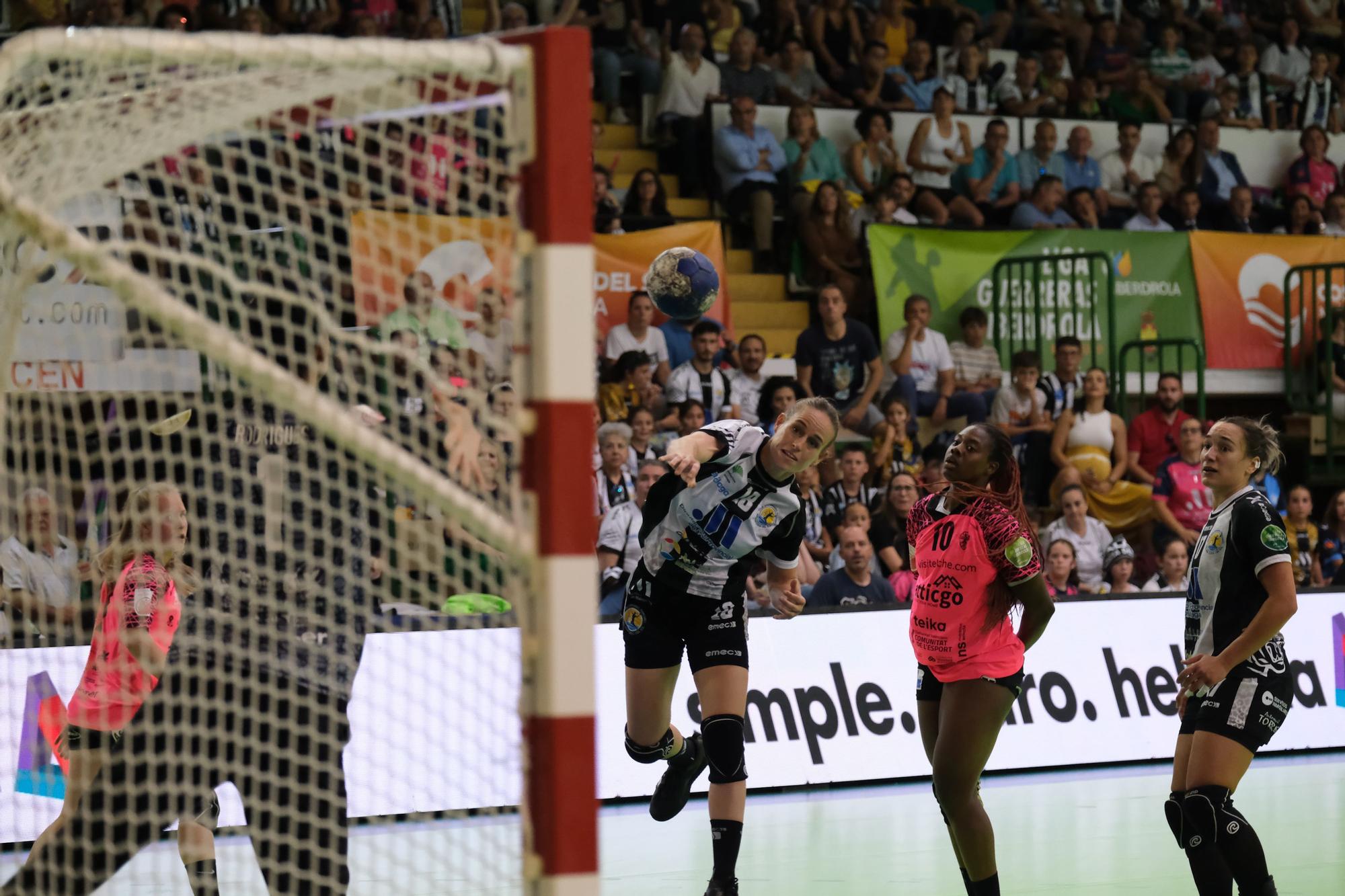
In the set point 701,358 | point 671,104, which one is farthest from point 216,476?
point 671,104

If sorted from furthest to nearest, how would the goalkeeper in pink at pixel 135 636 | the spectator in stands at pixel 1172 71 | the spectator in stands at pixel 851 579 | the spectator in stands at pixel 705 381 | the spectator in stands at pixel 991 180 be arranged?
1. the spectator in stands at pixel 1172 71
2. the spectator in stands at pixel 991 180
3. the spectator in stands at pixel 705 381
4. the spectator in stands at pixel 851 579
5. the goalkeeper in pink at pixel 135 636

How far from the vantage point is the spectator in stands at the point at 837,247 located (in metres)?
14.8

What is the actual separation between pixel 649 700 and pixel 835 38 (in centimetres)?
1095

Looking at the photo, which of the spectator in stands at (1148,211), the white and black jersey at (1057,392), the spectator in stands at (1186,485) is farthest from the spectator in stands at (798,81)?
the spectator in stands at (1186,485)

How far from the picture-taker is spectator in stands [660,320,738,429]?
497 inches

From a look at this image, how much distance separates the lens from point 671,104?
15.5 m

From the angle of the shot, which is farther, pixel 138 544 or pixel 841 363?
pixel 841 363

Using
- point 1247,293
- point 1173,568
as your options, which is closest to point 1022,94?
point 1247,293

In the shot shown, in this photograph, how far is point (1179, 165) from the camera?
17391 mm

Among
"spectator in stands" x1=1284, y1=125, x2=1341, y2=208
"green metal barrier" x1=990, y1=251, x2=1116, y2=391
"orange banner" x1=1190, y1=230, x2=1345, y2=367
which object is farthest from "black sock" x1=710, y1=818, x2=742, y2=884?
"spectator in stands" x1=1284, y1=125, x2=1341, y2=208

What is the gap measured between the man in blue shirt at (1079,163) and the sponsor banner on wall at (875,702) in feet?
18.3

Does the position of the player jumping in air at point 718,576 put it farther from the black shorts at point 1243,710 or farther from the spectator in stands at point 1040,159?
the spectator in stands at point 1040,159

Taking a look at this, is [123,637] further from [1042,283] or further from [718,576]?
[1042,283]

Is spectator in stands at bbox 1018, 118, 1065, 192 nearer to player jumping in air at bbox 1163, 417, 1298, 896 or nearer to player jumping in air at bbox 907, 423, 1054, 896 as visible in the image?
player jumping in air at bbox 1163, 417, 1298, 896
